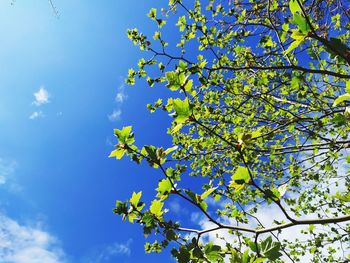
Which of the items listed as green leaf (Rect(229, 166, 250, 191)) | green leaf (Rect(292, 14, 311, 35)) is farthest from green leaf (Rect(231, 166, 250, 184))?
green leaf (Rect(292, 14, 311, 35))

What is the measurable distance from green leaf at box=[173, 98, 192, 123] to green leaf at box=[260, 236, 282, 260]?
2.62 feet

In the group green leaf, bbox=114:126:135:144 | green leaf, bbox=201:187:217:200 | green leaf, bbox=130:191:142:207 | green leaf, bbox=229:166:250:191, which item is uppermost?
green leaf, bbox=114:126:135:144

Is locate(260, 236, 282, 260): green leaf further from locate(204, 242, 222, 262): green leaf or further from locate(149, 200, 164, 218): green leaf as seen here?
locate(149, 200, 164, 218): green leaf

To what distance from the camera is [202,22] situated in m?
5.87

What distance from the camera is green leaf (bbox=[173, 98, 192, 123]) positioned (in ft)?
5.66

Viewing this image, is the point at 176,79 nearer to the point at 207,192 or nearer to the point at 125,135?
the point at 125,135

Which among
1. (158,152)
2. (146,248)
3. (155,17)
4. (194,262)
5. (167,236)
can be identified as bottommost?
(194,262)

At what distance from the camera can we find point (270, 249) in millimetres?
1713

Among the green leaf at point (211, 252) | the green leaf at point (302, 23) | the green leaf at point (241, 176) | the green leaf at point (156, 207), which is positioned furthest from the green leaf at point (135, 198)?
the green leaf at point (302, 23)

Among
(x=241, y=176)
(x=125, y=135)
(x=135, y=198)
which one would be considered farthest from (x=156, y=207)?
(x=241, y=176)

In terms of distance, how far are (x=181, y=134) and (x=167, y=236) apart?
6.29 meters

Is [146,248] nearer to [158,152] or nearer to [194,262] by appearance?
[194,262]

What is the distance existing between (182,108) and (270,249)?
2.93ft

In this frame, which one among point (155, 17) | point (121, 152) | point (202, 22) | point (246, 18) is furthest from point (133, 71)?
point (121, 152)
